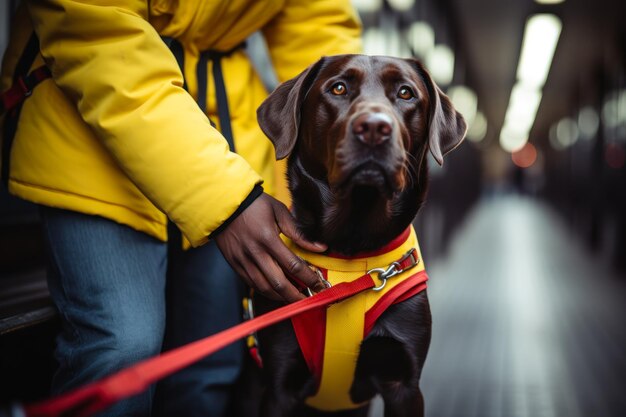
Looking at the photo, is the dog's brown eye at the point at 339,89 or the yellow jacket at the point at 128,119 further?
the dog's brown eye at the point at 339,89

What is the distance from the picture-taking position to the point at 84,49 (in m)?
1.36

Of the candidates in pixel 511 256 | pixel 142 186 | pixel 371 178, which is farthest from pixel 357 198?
pixel 511 256

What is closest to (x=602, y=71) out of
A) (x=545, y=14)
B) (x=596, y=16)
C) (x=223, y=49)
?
(x=596, y=16)

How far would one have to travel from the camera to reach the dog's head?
62.8 inches

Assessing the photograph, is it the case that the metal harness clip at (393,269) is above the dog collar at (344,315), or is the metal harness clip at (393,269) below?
above

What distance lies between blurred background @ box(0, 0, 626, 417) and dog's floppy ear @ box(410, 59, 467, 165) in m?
1.29

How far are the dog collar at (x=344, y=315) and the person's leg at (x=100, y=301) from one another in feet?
1.35

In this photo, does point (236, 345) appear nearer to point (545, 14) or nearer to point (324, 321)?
point (324, 321)

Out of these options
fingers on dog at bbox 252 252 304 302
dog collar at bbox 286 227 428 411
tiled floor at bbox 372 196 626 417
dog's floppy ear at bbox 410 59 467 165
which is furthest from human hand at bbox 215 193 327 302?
tiled floor at bbox 372 196 626 417

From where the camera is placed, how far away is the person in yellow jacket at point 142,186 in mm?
1341

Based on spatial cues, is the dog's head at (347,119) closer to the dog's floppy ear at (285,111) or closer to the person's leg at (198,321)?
the dog's floppy ear at (285,111)

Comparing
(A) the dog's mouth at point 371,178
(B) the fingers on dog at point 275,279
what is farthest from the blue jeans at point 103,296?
(A) the dog's mouth at point 371,178

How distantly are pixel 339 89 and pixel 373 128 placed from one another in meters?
0.31

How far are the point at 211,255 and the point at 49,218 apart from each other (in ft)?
1.61
